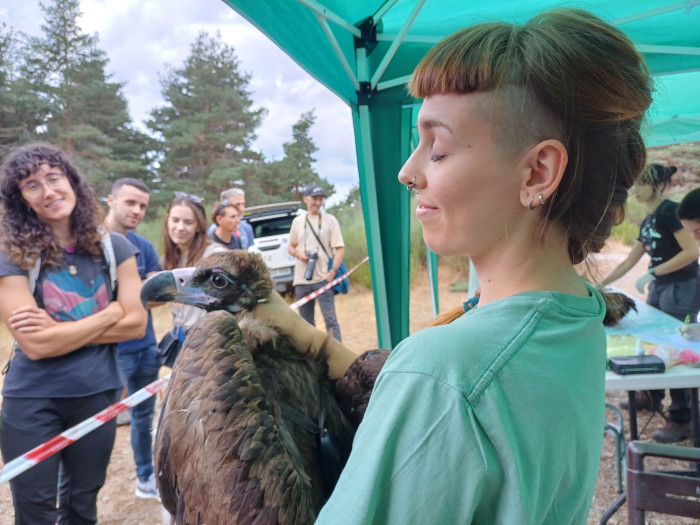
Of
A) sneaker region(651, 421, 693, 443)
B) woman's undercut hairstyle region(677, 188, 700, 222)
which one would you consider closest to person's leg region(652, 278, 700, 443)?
sneaker region(651, 421, 693, 443)

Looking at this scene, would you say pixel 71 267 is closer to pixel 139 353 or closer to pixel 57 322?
pixel 57 322

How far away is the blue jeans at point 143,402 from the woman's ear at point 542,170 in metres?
3.83

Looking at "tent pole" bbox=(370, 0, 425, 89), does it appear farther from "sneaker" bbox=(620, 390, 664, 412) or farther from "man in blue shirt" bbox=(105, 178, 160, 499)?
"sneaker" bbox=(620, 390, 664, 412)

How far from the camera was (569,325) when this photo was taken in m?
0.76

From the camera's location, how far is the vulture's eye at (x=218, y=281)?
142 cm

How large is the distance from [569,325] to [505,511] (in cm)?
30

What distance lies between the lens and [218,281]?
1.43 meters

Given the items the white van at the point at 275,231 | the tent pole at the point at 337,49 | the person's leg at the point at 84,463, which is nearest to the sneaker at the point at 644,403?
the tent pole at the point at 337,49

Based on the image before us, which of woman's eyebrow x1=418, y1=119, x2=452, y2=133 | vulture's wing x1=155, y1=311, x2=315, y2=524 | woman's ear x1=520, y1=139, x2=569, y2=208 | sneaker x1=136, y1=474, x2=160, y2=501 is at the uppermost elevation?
woman's eyebrow x1=418, y1=119, x2=452, y2=133

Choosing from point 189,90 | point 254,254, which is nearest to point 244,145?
point 189,90

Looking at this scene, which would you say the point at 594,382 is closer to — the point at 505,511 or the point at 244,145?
the point at 505,511

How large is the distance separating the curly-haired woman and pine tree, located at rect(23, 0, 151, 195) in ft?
55.7

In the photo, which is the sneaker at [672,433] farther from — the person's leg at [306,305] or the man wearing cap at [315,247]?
the person's leg at [306,305]

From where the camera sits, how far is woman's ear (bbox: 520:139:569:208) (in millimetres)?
773
